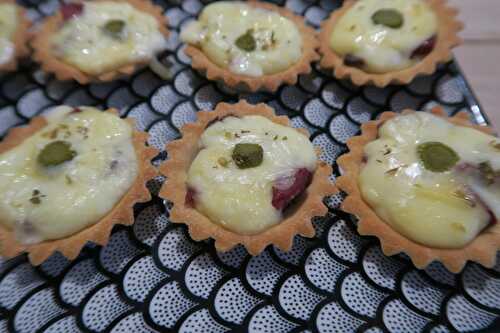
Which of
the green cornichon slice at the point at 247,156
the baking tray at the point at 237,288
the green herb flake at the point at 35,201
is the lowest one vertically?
the baking tray at the point at 237,288

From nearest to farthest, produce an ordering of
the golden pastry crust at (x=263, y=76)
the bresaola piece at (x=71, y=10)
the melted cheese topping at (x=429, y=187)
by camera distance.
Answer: the melted cheese topping at (x=429, y=187) → the golden pastry crust at (x=263, y=76) → the bresaola piece at (x=71, y=10)

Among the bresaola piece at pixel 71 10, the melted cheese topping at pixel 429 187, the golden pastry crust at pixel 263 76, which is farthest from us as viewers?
the bresaola piece at pixel 71 10

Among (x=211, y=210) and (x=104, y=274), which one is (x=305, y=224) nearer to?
(x=211, y=210)

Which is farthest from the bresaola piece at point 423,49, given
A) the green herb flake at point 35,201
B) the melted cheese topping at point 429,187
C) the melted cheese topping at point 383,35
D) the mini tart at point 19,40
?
the mini tart at point 19,40

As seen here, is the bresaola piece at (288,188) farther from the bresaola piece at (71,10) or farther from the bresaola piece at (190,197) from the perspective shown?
the bresaola piece at (71,10)

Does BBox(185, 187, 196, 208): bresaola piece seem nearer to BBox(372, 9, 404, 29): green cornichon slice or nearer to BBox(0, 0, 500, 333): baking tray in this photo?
BBox(0, 0, 500, 333): baking tray

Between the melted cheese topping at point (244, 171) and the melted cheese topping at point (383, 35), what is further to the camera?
the melted cheese topping at point (383, 35)

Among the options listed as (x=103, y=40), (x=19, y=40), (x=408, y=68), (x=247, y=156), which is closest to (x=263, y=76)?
(x=247, y=156)

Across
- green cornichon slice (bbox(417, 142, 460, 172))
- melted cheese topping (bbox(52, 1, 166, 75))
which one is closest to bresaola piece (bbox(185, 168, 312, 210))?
green cornichon slice (bbox(417, 142, 460, 172))
